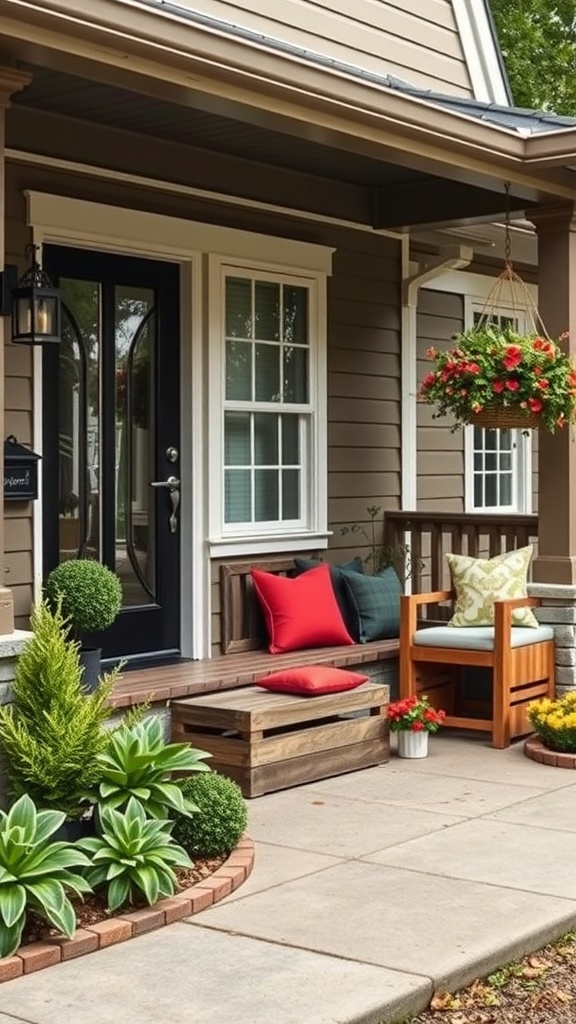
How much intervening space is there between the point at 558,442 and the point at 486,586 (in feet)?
2.74

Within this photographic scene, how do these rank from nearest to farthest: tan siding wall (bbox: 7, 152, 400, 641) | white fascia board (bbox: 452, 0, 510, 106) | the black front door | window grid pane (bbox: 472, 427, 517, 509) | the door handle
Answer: the black front door → the door handle → tan siding wall (bbox: 7, 152, 400, 641) → white fascia board (bbox: 452, 0, 510, 106) → window grid pane (bbox: 472, 427, 517, 509)

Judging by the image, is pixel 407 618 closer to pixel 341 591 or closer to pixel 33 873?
pixel 341 591

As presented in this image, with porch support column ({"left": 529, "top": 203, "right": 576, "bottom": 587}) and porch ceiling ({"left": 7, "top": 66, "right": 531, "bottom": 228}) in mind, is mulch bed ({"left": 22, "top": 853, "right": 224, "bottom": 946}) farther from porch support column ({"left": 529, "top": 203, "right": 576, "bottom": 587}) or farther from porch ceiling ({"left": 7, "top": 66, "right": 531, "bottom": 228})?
porch support column ({"left": 529, "top": 203, "right": 576, "bottom": 587})

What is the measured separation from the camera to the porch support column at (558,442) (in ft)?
23.7

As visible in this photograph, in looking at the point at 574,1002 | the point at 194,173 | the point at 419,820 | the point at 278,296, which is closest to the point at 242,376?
the point at 278,296

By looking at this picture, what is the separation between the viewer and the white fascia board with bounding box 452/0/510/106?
884cm

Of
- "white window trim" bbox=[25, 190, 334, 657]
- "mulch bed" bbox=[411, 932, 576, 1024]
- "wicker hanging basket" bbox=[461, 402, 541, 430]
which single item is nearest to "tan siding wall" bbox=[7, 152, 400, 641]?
"white window trim" bbox=[25, 190, 334, 657]

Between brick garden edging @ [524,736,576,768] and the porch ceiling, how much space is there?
9.28 feet

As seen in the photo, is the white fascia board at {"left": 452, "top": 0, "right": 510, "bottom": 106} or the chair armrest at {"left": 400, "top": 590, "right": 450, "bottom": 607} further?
the white fascia board at {"left": 452, "top": 0, "right": 510, "bottom": 106}

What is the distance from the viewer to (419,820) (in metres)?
5.38

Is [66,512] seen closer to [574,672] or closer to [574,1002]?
[574,672]

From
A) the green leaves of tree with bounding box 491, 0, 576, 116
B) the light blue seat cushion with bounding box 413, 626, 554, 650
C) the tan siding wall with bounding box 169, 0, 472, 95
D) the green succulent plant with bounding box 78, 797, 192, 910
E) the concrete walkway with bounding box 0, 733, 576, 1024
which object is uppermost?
the green leaves of tree with bounding box 491, 0, 576, 116

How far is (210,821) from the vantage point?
14.9 feet

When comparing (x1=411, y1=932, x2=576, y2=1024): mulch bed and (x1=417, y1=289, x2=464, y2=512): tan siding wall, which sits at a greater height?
(x1=417, y1=289, x2=464, y2=512): tan siding wall
